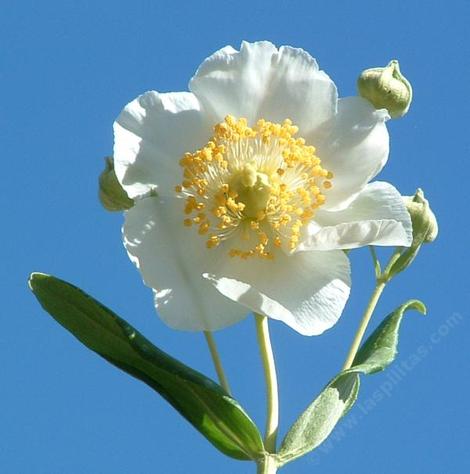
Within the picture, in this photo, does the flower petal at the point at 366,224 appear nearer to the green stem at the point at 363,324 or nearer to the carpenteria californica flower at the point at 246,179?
the carpenteria californica flower at the point at 246,179

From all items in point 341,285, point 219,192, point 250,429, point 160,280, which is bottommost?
point 250,429

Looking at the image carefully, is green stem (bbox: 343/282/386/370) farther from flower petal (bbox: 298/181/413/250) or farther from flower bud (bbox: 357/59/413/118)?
flower bud (bbox: 357/59/413/118)

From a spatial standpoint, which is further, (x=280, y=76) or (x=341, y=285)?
(x=280, y=76)

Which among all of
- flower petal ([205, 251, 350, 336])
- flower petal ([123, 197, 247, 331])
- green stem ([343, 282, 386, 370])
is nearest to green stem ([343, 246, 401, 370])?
green stem ([343, 282, 386, 370])

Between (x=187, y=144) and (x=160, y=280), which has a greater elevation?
(x=187, y=144)

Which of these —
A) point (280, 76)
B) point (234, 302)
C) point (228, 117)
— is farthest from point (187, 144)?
point (234, 302)

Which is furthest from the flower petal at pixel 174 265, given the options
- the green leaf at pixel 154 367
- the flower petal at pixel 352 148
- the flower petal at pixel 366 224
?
the flower petal at pixel 352 148

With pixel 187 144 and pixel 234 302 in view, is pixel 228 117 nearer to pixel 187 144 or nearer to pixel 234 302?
pixel 187 144
